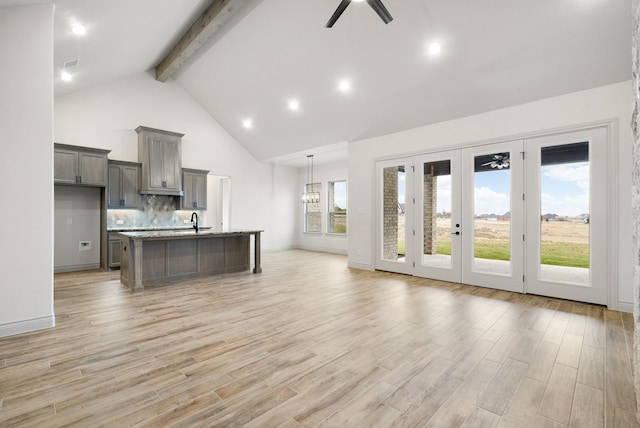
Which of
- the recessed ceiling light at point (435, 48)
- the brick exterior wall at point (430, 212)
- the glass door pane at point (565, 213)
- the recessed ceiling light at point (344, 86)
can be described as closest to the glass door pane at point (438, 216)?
the brick exterior wall at point (430, 212)

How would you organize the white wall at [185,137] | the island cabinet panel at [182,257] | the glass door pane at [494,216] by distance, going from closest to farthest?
1. the glass door pane at [494,216]
2. the island cabinet panel at [182,257]
3. the white wall at [185,137]

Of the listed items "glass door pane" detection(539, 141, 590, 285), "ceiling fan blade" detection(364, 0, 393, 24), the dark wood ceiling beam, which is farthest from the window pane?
the dark wood ceiling beam

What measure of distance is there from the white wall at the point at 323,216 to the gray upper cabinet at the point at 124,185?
542cm

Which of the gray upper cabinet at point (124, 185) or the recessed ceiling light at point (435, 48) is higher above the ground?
Result: the recessed ceiling light at point (435, 48)

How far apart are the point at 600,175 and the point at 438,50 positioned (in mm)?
2784

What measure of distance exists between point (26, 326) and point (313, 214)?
819cm

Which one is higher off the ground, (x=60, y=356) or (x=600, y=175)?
(x=600, y=175)

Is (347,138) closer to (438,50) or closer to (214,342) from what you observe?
(438,50)

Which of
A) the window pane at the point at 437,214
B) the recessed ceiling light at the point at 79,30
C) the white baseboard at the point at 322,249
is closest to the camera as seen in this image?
the recessed ceiling light at the point at 79,30

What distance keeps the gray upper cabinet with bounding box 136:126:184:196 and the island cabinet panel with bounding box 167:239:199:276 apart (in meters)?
2.31

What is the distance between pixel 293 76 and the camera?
5.99 m

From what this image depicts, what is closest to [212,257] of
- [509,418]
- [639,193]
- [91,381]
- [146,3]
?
[91,381]

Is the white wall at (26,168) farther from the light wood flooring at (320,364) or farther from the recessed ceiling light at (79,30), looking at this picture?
the recessed ceiling light at (79,30)

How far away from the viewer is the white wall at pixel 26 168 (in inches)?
118
